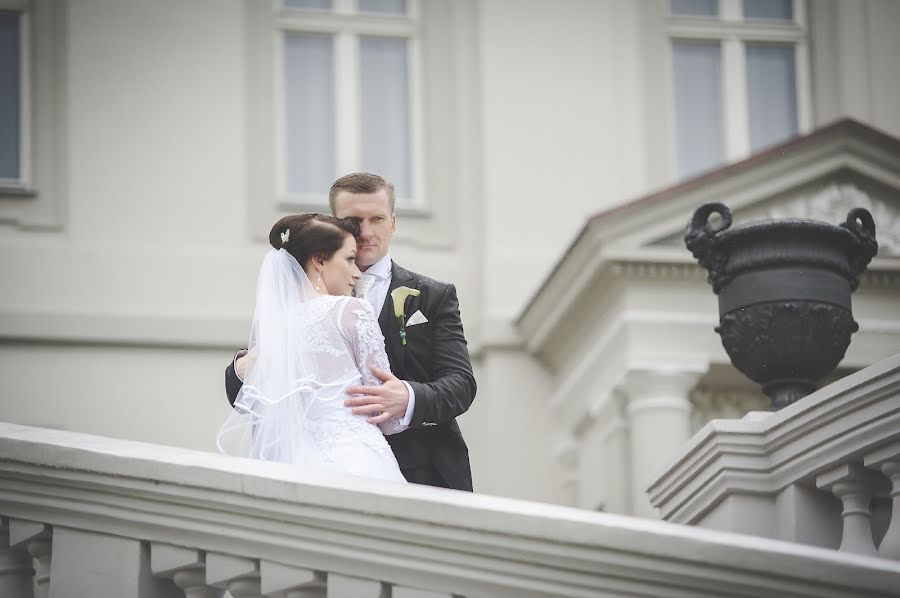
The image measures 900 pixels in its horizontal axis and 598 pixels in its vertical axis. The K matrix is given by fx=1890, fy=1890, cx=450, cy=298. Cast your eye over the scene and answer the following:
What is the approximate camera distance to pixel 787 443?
253 inches

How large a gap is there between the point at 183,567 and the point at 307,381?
4.60ft

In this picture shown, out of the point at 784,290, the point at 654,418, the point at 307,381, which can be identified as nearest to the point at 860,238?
the point at 784,290

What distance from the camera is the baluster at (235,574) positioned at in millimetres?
5062

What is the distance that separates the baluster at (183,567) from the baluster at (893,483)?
2091 mm

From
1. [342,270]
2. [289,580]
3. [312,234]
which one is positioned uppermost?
[312,234]

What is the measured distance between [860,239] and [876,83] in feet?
31.5

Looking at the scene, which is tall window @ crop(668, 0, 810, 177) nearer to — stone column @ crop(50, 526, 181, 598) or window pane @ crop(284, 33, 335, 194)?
window pane @ crop(284, 33, 335, 194)

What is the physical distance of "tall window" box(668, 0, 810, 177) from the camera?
55.5ft

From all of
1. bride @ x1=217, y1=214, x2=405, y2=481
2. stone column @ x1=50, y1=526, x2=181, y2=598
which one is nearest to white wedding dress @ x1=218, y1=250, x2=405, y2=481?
bride @ x1=217, y1=214, x2=405, y2=481

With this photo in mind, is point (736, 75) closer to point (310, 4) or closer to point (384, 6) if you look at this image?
point (384, 6)

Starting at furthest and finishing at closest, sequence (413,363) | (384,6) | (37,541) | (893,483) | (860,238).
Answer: (384,6)
(860,238)
(413,363)
(893,483)
(37,541)

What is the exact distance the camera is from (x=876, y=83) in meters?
16.7

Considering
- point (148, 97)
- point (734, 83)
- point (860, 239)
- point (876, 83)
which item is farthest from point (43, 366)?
point (860, 239)

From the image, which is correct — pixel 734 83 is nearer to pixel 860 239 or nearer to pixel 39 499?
pixel 860 239
